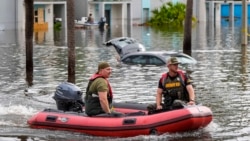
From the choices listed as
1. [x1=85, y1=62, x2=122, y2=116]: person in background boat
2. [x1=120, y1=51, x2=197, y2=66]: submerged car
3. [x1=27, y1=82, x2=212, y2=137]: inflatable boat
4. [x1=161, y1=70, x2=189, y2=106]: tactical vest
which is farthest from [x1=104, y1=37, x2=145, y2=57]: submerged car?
[x1=27, y1=82, x2=212, y2=137]: inflatable boat

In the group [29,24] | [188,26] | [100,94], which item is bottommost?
[100,94]

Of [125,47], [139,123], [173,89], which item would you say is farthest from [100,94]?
[125,47]

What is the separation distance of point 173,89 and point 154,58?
15694mm

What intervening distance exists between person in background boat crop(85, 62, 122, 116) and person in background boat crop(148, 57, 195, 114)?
3.18 ft

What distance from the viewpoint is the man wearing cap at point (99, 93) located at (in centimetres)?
1461

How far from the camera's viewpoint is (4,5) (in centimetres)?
7325

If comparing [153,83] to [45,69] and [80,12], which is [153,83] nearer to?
[45,69]

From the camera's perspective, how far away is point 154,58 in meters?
30.7

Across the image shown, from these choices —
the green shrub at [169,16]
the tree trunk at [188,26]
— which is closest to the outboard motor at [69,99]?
the tree trunk at [188,26]

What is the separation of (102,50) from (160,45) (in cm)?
533

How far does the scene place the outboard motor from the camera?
53.7ft

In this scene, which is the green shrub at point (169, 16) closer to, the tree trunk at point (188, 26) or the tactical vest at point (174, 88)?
the tree trunk at point (188, 26)

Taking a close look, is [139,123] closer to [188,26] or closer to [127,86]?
[127,86]

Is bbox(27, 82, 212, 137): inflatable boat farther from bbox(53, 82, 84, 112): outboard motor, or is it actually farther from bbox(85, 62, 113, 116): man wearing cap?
bbox(53, 82, 84, 112): outboard motor
